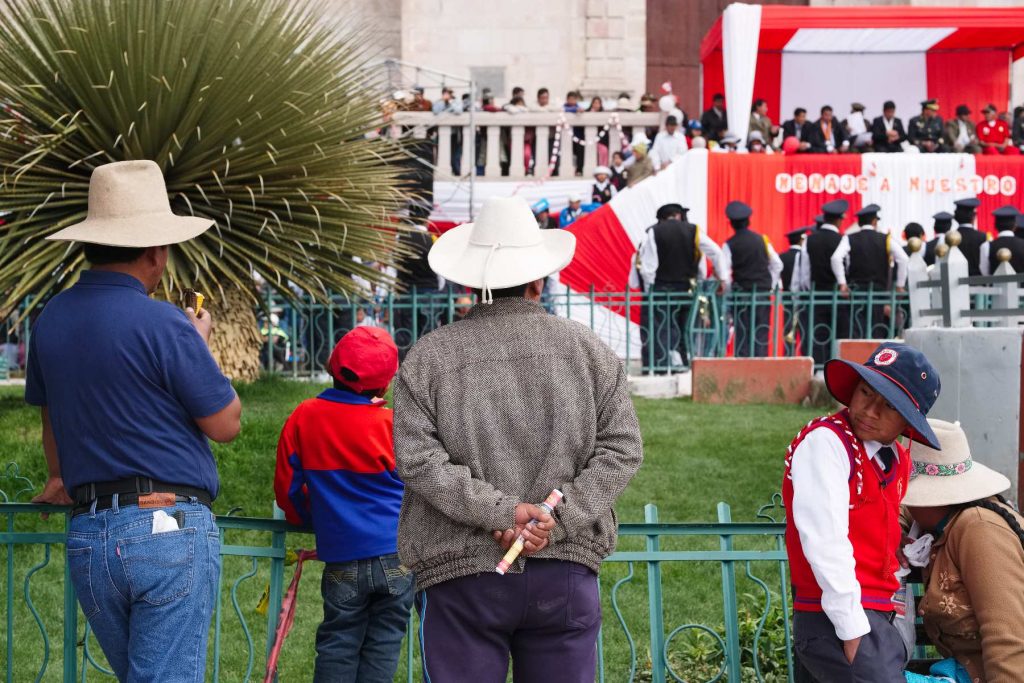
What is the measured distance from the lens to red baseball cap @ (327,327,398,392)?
4.00 metres

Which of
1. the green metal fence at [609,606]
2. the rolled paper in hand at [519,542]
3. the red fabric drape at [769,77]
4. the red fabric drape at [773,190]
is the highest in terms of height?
the red fabric drape at [769,77]

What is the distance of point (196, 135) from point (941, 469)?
5.46 metres

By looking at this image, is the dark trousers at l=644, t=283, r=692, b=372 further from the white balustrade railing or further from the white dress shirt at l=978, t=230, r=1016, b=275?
the white balustrade railing

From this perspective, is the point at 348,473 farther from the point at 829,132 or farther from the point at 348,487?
the point at 829,132

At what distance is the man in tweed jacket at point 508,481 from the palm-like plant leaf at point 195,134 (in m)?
4.38

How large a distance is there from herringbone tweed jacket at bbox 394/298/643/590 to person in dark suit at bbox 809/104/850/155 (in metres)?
17.4

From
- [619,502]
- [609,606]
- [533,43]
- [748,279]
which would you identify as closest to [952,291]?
[619,502]

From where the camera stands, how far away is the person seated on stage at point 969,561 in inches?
137

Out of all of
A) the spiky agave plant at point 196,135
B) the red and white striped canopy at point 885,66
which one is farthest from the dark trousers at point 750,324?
the red and white striped canopy at point 885,66

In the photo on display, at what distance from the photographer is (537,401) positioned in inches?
122

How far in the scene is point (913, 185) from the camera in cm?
1744

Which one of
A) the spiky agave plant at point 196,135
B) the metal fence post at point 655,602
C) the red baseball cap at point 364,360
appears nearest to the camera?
the red baseball cap at point 364,360

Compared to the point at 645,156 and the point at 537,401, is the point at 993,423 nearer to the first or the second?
the point at 537,401

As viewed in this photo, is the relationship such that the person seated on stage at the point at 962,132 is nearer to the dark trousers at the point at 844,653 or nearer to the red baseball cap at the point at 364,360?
the red baseball cap at the point at 364,360
